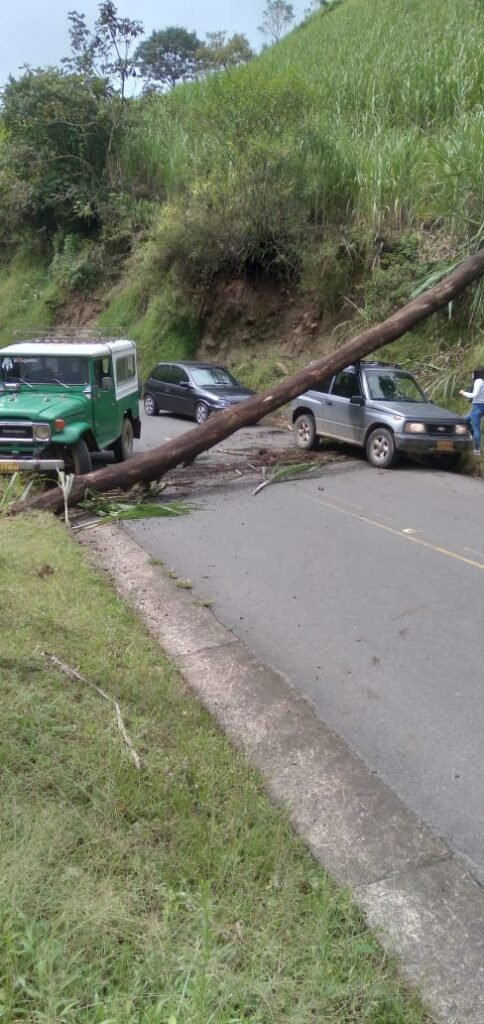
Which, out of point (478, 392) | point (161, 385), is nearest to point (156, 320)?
point (161, 385)

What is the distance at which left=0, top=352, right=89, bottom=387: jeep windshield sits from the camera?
11633 millimetres

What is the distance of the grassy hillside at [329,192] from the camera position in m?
17.6

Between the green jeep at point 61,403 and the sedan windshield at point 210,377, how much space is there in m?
6.09

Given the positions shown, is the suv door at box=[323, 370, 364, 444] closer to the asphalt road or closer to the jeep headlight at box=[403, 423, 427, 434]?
the jeep headlight at box=[403, 423, 427, 434]

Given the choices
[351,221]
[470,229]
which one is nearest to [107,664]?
[470,229]

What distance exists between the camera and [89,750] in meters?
4.18

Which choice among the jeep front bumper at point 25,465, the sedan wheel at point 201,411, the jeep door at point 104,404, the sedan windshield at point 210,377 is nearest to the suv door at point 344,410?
the jeep door at point 104,404

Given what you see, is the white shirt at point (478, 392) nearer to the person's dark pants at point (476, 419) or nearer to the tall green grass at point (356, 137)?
the person's dark pants at point (476, 419)

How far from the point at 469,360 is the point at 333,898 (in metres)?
13.9

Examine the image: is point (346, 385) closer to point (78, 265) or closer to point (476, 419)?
point (476, 419)

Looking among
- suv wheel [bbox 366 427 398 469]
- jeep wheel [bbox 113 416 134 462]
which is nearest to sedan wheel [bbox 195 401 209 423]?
jeep wheel [bbox 113 416 134 462]

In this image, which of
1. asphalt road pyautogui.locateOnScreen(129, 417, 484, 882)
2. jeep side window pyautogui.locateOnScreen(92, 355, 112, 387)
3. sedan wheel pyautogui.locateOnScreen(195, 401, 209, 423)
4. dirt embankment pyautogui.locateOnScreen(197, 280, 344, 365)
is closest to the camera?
asphalt road pyautogui.locateOnScreen(129, 417, 484, 882)

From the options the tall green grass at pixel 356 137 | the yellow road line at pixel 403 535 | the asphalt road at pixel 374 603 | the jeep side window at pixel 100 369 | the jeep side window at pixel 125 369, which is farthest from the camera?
the tall green grass at pixel 356 137

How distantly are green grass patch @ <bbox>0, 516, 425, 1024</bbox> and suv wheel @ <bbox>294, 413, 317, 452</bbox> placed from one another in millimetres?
9953
